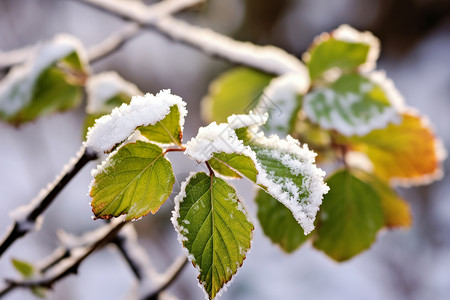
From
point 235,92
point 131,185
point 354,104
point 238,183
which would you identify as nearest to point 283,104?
point 354,104

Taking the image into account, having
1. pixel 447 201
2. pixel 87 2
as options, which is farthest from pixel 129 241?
pixel 447 201

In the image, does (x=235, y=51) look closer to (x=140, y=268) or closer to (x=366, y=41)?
(x=366, y=41)

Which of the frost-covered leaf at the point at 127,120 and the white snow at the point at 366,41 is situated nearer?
the frost-covered leaf at the point at 127,120

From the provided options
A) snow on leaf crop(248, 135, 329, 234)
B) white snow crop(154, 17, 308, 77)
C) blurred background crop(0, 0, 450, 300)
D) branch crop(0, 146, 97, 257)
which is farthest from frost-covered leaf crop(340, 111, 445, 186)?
blurred background crop(0, 0, 450, 300)

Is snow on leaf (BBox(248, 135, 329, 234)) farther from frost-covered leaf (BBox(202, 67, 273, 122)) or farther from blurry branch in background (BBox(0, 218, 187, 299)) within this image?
frost-covered leaf (BBox(202, 67, 273, 122))

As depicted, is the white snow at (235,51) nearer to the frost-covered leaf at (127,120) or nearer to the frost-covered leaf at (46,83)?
the frost-covered leaf at (46,83)

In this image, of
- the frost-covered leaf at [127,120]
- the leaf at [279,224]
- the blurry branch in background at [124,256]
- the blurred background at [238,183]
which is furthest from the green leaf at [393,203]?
the blurred background at [238,183]
